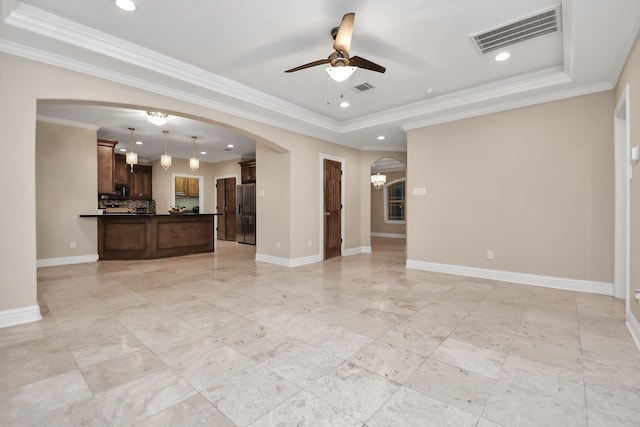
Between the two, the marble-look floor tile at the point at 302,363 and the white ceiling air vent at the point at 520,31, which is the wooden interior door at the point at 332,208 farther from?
the marble-look floor tile at the point at 302,363

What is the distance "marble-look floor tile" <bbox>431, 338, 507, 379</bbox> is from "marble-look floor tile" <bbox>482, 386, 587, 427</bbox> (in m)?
0.22

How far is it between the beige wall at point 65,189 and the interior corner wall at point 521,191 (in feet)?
21.0

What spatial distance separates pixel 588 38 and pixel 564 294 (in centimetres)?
286

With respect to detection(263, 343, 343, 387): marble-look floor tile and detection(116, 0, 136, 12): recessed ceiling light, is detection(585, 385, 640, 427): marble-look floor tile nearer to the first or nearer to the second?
detection(263, 343, 343, 387): marble-look floor tile

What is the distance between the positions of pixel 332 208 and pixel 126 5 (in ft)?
15.4

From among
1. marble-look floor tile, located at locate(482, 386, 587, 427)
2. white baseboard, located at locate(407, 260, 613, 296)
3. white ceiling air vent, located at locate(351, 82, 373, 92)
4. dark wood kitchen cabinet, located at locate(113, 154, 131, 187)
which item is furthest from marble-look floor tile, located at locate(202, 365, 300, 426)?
dark wood kitchen cabinet, located at locate(113, 154, 131, 187)

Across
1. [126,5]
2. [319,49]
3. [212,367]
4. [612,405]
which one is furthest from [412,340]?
[126,5]

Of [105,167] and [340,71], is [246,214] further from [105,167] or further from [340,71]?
[340,71]

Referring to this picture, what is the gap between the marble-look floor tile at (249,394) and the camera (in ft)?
5.01

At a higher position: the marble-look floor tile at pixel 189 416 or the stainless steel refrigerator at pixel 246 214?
the stainless steel refrigerator at pixel 246 214

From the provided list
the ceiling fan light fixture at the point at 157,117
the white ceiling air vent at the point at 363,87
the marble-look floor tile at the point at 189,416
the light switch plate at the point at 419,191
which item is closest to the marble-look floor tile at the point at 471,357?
the marble-look floor tile at the point at 189,416

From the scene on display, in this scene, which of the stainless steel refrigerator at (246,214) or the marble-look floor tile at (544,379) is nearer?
the marble-look floor tile at (544,379)

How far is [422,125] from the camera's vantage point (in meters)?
5.10

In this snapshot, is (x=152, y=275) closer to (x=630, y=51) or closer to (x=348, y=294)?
(x=348, y=294)
